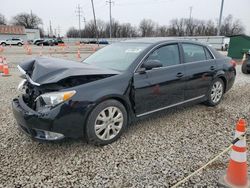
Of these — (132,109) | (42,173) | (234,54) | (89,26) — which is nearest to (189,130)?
(132,109)

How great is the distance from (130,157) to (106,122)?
23.6 inches

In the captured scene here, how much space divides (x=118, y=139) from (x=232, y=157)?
1.66 m

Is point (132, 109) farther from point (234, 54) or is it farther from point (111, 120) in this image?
point (234, 54)

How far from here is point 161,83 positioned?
365 cm

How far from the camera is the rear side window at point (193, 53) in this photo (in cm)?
422

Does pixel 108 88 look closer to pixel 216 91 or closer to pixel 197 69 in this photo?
pixel 197 69

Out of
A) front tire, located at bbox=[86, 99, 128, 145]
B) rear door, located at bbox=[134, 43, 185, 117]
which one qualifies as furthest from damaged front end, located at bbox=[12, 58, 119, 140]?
rear door, located at bbox=[134, 43, 185, 117]

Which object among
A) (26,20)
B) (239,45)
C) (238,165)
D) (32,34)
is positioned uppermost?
(26,20)

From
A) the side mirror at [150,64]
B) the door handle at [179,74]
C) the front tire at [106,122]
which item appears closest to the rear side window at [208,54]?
the door handle at [179,74]

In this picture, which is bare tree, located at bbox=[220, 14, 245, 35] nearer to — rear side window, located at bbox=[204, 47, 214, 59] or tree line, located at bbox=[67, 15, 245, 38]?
tree line, located at bbox=[67, 15, 245, 38]

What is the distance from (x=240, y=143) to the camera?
2.24m

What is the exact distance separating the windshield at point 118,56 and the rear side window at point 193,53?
93cm

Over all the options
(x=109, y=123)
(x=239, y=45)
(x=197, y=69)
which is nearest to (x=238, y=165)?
(x=109, y=123)

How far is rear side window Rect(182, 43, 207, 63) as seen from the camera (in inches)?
166
